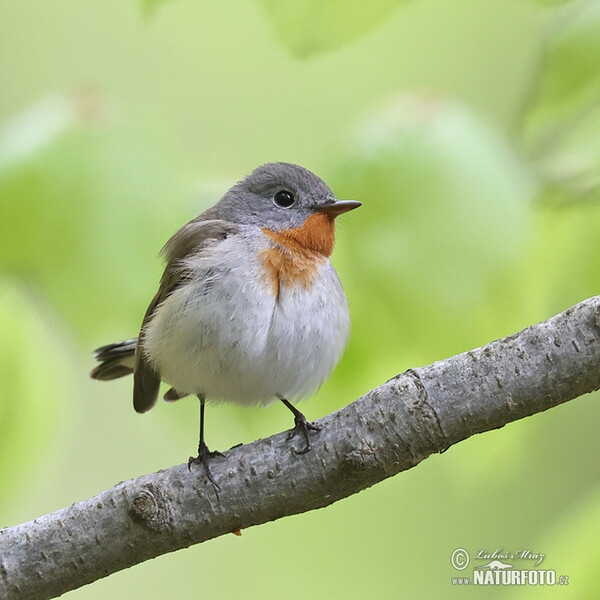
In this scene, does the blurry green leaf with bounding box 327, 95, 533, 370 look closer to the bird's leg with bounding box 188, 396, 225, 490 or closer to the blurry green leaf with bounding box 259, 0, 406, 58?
the blurry green leaf with bounding box 259, 0, 406, 58

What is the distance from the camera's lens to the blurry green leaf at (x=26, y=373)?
192 cm

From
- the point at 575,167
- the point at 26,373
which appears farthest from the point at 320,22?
the point at 26,373

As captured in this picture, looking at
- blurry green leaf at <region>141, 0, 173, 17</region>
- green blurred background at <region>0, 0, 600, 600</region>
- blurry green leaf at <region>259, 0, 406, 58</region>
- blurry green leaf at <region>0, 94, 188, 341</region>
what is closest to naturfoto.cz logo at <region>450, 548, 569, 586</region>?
green blurred background at <region>0, 0, 600, 600</region>

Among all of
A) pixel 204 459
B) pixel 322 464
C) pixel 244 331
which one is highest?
pixel 244 331

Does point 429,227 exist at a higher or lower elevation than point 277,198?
lower

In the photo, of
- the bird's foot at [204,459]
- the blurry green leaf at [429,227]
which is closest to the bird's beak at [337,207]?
the blurry green leaf at [429,227]

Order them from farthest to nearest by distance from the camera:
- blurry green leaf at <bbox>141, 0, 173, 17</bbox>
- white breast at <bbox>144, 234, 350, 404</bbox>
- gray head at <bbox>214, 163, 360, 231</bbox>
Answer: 1. gray head at <bbox>214, 163, 360, 231</bbox>
2. white breast at <bbox>144, 234, 350, 404</bbox>
3. blurry green leaf at <bbox>141, 0, 173, 17</bbox>

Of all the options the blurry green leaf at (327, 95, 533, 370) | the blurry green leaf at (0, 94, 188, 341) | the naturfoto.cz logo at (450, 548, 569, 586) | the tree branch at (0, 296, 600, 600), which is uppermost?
the blurry green leaf at (0, 94, 188, 341)

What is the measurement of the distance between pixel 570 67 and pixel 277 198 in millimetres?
1462

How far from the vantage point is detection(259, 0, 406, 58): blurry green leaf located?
5.39 ft

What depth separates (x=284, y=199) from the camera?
2994mm

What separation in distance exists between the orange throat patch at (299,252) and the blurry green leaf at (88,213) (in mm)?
699

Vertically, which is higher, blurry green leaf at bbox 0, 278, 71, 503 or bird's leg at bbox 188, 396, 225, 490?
blurry green leaf at bbox 0, 278, 71, 503

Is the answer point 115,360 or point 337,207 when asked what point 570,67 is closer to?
point 337,207
